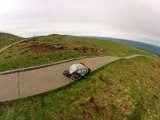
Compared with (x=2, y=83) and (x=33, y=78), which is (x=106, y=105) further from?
(x=2, y=83)

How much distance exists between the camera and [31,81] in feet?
108

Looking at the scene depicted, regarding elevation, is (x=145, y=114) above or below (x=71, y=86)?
below

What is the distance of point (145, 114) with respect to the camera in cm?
3384

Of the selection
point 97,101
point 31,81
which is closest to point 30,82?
point 31,81

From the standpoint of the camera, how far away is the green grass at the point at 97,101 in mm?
27891

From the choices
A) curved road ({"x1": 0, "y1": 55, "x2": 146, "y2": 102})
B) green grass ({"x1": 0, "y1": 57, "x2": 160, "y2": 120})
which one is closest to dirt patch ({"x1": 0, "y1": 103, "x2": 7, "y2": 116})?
green grass ({"x1": 0, "y1": 57, "x2": 160, "y2": 120})

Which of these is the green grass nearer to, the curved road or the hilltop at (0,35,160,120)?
the hilltop at (0,35,160,120)

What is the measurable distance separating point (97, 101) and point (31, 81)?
30.4ft

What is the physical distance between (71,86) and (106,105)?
5.30m

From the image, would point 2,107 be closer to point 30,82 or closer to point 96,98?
point 30,82

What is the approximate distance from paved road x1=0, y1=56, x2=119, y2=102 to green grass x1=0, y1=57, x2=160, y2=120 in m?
1.20

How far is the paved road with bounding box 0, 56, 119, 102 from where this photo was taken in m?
29.9

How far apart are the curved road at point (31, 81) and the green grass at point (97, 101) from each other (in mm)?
1200

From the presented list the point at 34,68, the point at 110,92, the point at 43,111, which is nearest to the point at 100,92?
the point at 110,92
